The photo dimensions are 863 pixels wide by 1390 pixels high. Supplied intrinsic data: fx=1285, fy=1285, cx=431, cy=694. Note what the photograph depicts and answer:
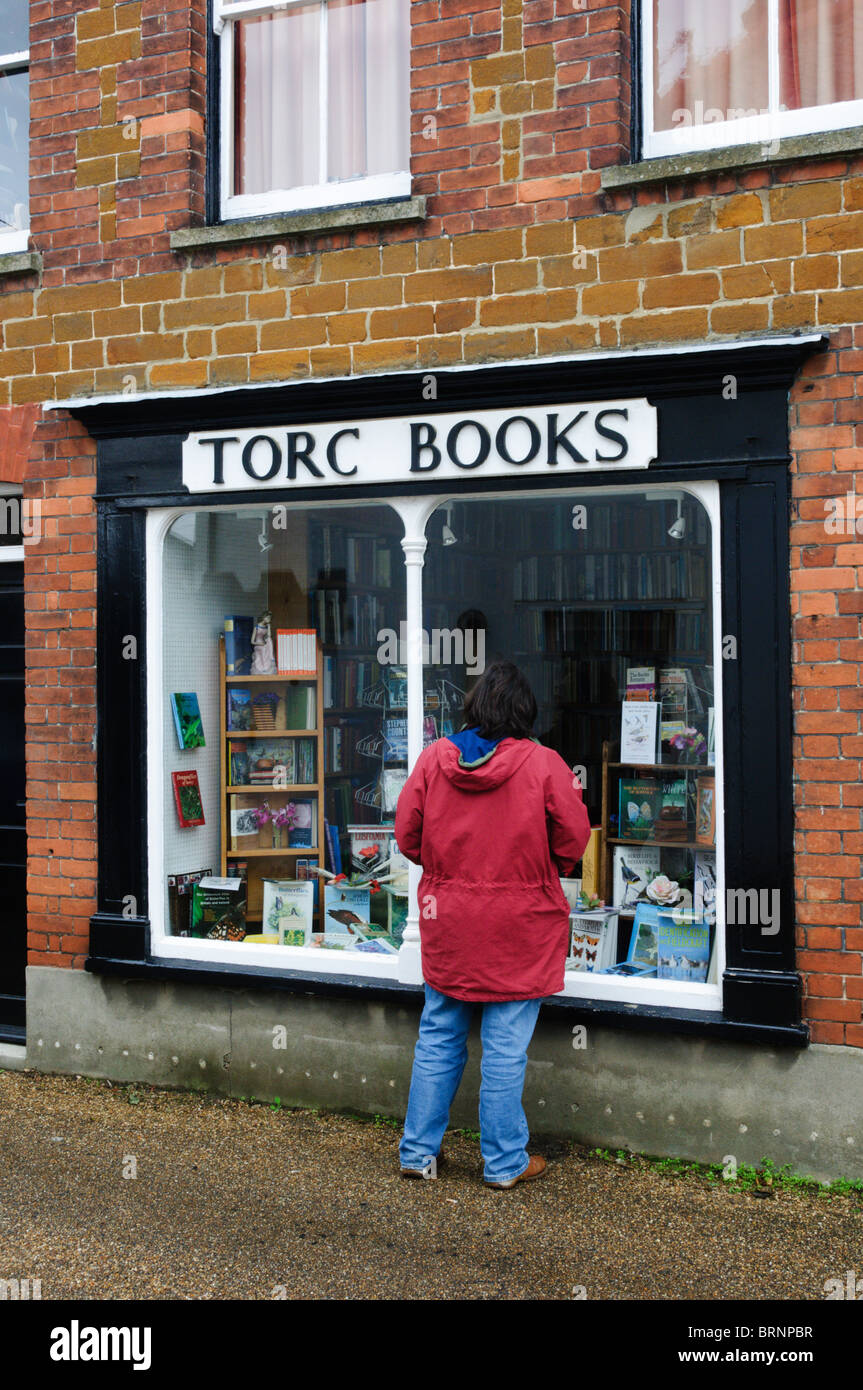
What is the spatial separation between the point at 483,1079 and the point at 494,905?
0.68 metres

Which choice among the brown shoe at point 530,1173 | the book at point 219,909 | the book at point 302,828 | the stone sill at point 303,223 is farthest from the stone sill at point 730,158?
the brown shoe at point 530,1173

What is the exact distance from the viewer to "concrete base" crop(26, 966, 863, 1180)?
195 inches

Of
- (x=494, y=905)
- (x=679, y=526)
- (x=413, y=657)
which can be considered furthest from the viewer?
(x=413, y=657)

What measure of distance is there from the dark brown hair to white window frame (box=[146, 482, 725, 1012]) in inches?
31.9

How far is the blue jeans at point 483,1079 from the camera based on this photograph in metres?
4.93

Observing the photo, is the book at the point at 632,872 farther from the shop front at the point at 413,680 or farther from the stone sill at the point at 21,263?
the stone sill at the point at 21,263

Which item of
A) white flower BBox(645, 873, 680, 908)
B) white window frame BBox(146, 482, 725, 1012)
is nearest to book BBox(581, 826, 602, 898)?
white flower BBox(645, 873, 680, 908)

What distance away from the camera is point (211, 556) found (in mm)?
6434

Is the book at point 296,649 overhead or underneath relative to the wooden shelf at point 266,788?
overhead

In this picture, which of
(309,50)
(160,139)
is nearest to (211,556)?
(160,139)

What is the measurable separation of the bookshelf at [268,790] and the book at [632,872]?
1.48 m

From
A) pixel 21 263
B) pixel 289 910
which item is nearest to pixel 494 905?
pixel 289 910

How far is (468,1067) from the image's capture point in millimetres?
5605

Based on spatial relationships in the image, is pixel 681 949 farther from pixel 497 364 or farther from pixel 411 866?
pixel 497 364
